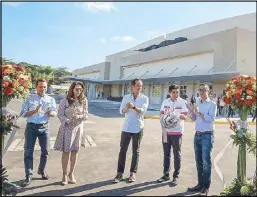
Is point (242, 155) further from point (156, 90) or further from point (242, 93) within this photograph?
point (156, 90)

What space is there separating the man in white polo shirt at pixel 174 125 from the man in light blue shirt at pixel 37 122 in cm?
200

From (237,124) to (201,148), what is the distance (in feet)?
2.46

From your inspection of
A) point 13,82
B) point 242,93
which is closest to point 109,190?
point 13,82

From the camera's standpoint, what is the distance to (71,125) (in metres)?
4.62

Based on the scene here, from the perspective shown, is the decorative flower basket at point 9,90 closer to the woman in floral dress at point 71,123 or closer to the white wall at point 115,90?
the woman in floral dress at point 71,123

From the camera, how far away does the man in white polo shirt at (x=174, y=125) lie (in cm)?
485

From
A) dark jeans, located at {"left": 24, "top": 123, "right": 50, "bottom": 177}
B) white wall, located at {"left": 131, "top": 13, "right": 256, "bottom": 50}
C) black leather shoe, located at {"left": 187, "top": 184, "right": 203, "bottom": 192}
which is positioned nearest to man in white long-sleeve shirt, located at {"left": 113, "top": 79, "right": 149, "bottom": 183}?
black leather shoe, located at {"left": 187, "top": 184, "right": 203, "bottom": 192}

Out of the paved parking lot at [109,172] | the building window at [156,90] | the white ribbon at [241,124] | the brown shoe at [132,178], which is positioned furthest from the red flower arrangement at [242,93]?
the building window at [156,90]

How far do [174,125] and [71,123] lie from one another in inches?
69.9

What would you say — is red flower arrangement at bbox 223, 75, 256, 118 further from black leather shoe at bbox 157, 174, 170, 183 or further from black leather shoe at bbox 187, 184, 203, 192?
black leather shoe at bbox 157, 174, 170, 183

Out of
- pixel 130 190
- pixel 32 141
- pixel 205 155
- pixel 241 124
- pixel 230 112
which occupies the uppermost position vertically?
pixel 230 112

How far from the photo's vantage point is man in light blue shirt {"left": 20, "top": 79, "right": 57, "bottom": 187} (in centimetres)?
467

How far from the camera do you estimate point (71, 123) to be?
461 cm

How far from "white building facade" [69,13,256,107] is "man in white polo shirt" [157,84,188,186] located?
7.51m
